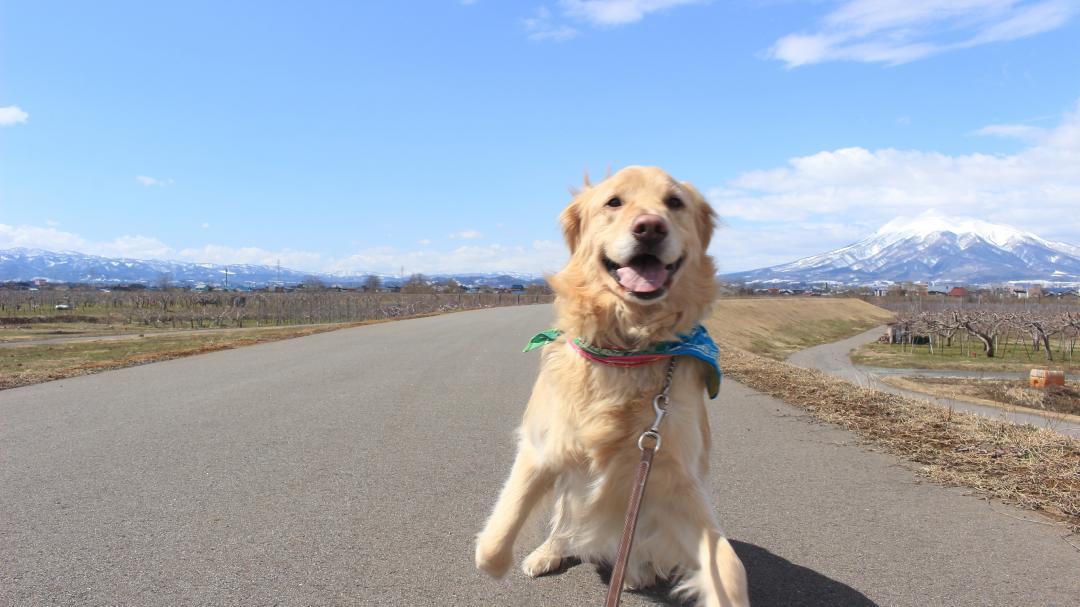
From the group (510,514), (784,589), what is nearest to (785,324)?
(784,589)

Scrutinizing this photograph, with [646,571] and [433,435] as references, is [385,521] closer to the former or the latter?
[646,571]

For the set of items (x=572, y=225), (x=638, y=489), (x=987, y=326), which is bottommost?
(x=987, y=326)

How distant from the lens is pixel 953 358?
46.9 metres

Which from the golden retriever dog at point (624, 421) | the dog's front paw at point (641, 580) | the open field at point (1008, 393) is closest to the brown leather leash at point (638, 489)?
the golden retriever dog at point (624, 421)

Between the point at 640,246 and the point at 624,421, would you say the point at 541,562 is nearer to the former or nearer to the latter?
the point at 624,421

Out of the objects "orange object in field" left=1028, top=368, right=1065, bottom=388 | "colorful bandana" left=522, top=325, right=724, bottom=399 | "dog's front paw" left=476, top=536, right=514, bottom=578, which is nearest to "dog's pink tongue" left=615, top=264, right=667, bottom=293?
"colorful bandana" left=522, top=325, right=724, bottom=399

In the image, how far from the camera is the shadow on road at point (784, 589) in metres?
2.95

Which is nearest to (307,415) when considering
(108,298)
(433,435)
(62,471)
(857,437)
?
(433,435)

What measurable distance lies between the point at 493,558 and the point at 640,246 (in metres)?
1.51

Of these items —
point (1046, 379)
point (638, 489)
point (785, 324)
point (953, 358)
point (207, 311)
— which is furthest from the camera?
point (207, 311)

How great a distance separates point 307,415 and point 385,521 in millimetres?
4096

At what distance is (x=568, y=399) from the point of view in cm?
291

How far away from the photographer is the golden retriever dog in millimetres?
2729

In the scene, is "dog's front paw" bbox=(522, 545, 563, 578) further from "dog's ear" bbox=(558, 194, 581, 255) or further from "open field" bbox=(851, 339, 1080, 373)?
"open field" bbox=(851, 339, 1080, 373)
